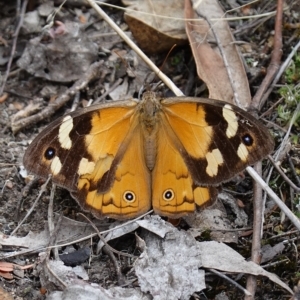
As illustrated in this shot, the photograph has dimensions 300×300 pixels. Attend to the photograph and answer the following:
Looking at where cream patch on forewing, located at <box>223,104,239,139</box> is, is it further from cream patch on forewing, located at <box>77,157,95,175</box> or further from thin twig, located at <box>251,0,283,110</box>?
cream patch on forewing, located at <box>77,157,95,175</box>

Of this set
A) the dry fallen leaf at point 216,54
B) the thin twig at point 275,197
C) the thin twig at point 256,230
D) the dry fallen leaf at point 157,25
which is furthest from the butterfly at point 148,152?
the dry fallen leaf at point 157,25

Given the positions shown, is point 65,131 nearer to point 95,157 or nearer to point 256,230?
point 95,157

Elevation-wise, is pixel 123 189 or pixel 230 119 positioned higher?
pixel 230 119

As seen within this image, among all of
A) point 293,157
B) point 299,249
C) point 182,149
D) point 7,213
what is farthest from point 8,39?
point 299,249

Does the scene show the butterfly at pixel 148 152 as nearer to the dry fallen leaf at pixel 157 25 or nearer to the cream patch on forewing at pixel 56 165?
the cream patch on forewing at pixel 56 165

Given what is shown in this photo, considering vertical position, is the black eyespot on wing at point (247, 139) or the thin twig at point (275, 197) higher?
the black eyespot on wing at point (247, 139)

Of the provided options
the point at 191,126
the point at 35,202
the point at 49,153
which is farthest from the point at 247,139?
the point at 35,202

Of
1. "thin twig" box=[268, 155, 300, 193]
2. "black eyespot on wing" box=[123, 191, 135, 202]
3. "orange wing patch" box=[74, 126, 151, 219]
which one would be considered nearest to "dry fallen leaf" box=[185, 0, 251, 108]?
"thin twig" box=[268, 155, 300, 193]
